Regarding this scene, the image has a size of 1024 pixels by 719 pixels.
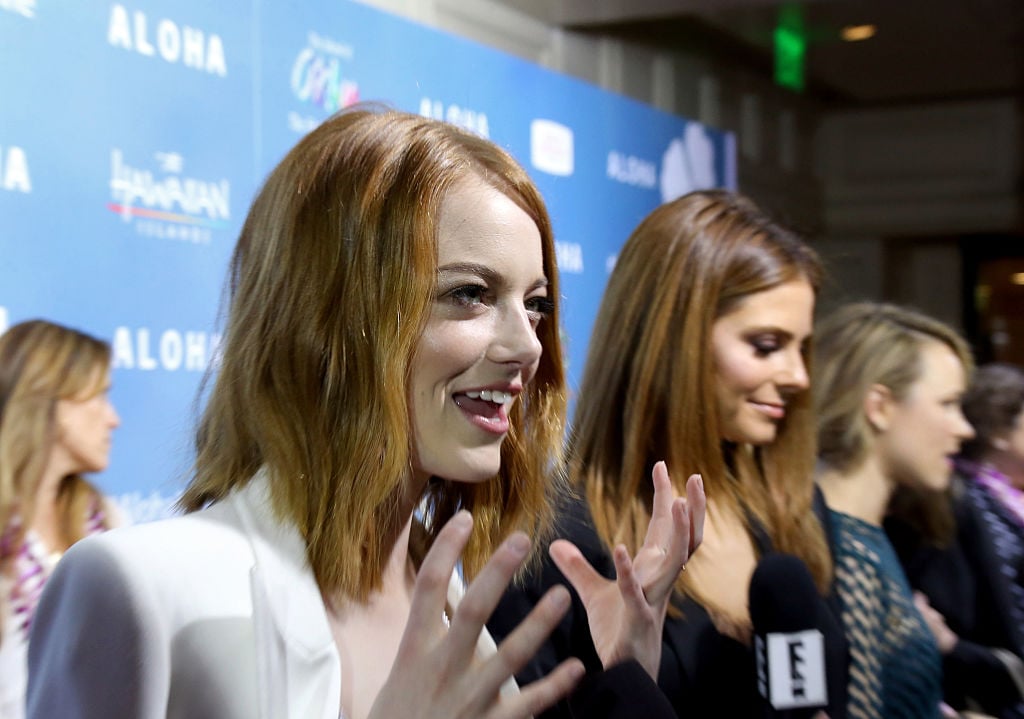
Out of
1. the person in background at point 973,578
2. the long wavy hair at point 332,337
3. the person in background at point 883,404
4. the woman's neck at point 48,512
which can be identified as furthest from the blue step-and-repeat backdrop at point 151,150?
the person in background at point 973,578

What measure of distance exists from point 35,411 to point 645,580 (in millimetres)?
1254

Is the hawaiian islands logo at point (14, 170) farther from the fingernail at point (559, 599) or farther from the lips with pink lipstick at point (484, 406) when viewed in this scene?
the fingernail at point (559, 599)

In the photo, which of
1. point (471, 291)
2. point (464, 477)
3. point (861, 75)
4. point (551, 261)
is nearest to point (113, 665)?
point (464, 477)

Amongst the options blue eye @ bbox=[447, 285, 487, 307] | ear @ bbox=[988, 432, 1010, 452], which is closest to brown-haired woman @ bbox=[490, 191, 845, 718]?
blue eye @ bbox=[447, 285, 487, 307]

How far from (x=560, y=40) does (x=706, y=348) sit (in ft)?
10.8

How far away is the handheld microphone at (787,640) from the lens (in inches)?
70.6

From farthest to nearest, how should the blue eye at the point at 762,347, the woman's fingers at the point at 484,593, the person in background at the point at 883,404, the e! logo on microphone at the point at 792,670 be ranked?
the person in background at the point at 883,404
the blue eye at the point at 762,347
the e! logo on microphone at the point at 792,670
the woman's fingers at the point at 484,593

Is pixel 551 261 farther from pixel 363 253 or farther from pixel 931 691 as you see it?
pixel 931 691

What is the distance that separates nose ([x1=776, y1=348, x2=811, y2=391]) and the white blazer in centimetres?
115

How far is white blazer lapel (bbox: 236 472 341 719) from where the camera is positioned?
3.58 ft

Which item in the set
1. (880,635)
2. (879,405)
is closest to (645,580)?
(880,635)

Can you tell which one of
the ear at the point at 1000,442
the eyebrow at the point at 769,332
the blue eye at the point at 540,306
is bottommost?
the ear at the point at 1000,442

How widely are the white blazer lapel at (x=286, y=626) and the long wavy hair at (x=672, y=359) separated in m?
0.79

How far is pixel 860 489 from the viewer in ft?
9.80
